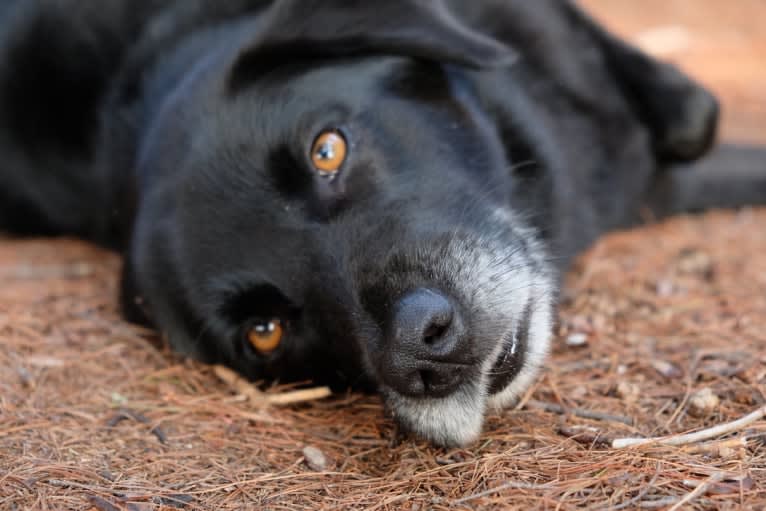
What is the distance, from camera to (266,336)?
2.22 m

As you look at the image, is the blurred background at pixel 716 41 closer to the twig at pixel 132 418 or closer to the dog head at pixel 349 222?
the dog head at pixel 349 222

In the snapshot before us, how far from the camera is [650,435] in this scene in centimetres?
178

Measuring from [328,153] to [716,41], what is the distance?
664 centimetres

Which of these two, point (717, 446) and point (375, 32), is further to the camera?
point (375, 32)

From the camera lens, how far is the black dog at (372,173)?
6.16ft

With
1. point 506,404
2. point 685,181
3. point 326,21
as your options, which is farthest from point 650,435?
point 685,181

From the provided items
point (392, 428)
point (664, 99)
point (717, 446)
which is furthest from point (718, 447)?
point (664, 99)

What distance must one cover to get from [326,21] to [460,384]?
1.18m

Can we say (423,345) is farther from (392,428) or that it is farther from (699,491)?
(699,491)

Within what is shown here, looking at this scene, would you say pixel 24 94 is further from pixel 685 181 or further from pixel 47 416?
pixel 685 181

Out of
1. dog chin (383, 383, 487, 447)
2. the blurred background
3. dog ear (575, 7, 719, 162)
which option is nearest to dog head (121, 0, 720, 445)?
dog chin (383, 383, 487, 447)

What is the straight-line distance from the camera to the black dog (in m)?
1.88

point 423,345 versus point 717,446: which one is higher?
point 423,345

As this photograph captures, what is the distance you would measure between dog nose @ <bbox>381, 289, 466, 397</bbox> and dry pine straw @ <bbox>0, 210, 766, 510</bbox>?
186 millimetres
